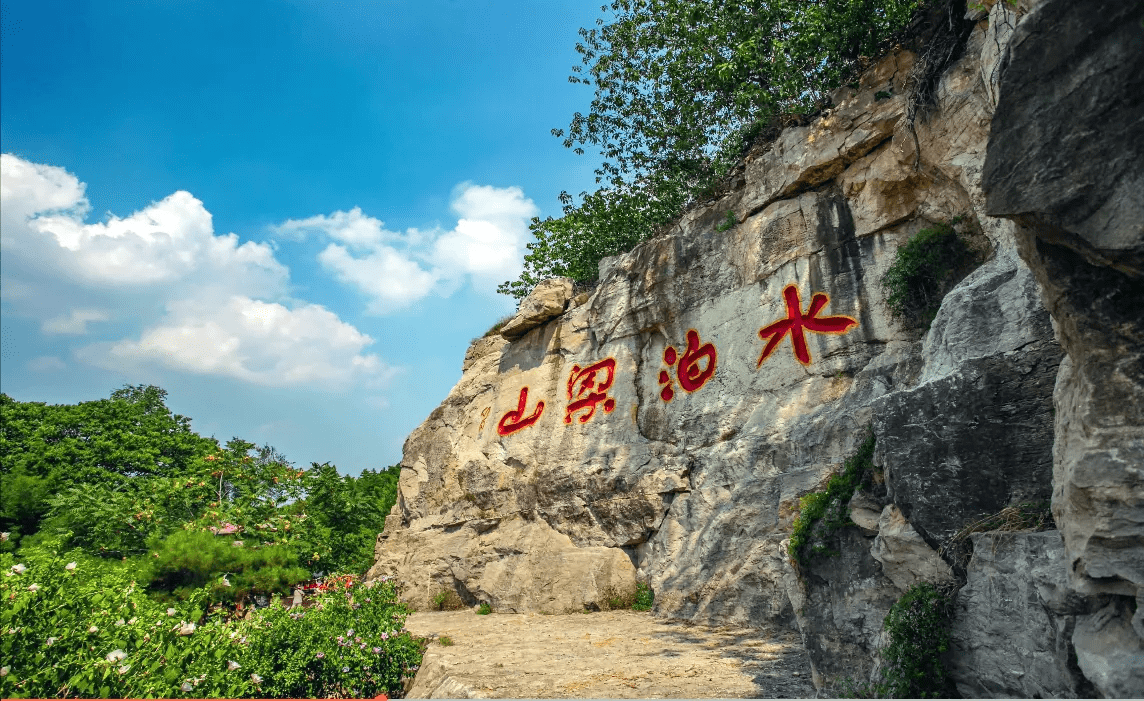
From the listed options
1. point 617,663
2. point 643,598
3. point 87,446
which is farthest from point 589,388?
point 87,446

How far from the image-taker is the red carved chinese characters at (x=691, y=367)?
902 cm

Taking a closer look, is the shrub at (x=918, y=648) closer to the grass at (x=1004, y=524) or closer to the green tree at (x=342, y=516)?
the grass at (x=1004, y=524)

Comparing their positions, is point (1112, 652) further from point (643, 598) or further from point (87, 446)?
point (87, 446)

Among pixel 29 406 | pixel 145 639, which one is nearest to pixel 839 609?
pixel 145 639

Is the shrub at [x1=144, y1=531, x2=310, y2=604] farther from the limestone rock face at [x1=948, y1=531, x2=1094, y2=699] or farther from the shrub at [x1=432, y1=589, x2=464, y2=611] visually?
the limestone rock face at [x1=948, y1=531, x2=1094, y2=699]

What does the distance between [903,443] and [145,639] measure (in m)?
4.14

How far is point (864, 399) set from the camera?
676cm

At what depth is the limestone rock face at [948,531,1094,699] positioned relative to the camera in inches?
109

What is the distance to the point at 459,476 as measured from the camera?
39.2 feet

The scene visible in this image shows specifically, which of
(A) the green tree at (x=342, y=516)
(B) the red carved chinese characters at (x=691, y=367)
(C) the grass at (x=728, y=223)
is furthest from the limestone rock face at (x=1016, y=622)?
(A) the green tree at (x=342, y=516)

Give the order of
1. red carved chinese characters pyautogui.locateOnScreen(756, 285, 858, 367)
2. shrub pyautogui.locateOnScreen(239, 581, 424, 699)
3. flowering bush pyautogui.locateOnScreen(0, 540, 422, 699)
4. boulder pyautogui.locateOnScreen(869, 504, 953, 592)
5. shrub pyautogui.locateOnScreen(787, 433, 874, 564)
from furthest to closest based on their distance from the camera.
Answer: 1. red carved chinese characters pyautogui.locateOnScreen(756, 285, 858, 367)
2. shrub pyautogui.locateOnScreen(239, 581, 424, 699)
3. shrub pyautogui.locateOnScreen(787, 433, 874, 564)
4. boulder pyautogui.locateOnScreen(869, 504, 953, 592)
5. flowering bush pyautogui.locateOnScreen(0, 540, 422, 699)

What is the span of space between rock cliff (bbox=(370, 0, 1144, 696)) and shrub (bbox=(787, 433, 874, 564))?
9 centimetres

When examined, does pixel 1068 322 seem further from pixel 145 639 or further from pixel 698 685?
pixel 145 639

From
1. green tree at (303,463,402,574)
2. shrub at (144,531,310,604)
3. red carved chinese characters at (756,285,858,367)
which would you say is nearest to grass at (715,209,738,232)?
red carved chinese characters at (756,285,858,367)
